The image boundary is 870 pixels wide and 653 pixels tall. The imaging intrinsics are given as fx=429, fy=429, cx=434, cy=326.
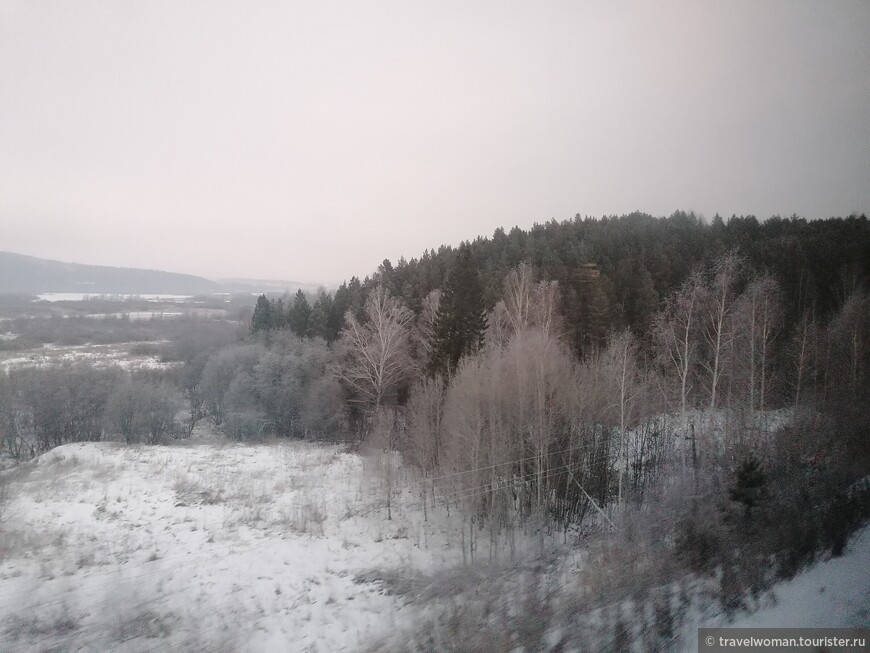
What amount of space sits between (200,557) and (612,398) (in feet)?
43.2

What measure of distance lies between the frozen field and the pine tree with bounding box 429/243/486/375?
7.41 metres

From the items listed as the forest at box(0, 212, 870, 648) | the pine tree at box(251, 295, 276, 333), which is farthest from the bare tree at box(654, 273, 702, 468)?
the pine tree at box(251, 295, 276, 333)

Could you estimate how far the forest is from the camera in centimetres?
772

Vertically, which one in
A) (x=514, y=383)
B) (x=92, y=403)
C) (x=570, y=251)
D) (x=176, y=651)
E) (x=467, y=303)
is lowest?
(x=92, y=403)

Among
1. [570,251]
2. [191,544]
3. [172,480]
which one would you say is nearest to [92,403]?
[172,480]

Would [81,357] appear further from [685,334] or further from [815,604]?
[815,604]

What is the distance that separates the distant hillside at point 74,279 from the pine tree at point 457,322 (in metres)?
18.5

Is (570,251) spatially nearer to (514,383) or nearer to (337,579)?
(514,383)

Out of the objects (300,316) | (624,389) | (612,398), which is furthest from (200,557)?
(300,316)

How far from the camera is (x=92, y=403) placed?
28531 millimetres

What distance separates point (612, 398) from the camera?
1543 centimetres

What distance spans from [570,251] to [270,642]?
3192 cm

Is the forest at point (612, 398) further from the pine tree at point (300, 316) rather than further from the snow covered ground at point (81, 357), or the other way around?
the pine tree at point (300, 316)

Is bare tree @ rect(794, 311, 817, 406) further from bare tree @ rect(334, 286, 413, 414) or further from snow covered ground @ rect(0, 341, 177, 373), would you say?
snow covered ground @ rect(0, 341, 177, 373)
